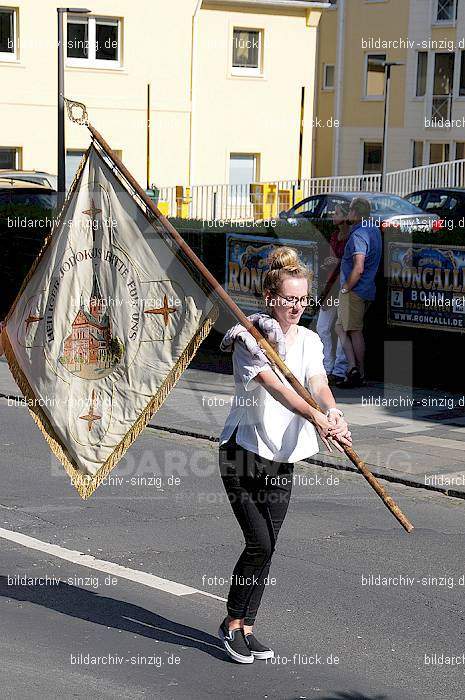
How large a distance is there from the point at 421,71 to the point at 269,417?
4545 cm

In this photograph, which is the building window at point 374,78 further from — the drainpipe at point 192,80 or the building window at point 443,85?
the drainpipe at point 192,80

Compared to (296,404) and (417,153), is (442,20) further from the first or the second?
(296,404)

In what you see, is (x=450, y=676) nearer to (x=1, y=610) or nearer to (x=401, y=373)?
(x=1, y=610)

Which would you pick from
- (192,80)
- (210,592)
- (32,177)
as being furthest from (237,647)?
(192,80)

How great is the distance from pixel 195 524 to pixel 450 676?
9.95ft

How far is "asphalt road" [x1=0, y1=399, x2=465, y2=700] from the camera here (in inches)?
221

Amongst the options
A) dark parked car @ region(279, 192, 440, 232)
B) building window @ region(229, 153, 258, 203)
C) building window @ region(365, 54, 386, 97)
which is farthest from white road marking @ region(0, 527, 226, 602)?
building window @ region(365, 54, 386, 97)

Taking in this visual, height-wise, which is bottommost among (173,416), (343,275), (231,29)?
(173,416)

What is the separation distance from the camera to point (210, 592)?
688 cm

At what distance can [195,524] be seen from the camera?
8.43 m

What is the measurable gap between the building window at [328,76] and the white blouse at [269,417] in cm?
4809

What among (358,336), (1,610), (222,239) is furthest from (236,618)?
(222,239)

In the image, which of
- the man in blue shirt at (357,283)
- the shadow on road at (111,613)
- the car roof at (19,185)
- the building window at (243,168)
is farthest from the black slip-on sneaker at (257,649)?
→ the building window at (243,168)

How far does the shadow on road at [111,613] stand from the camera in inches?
240
